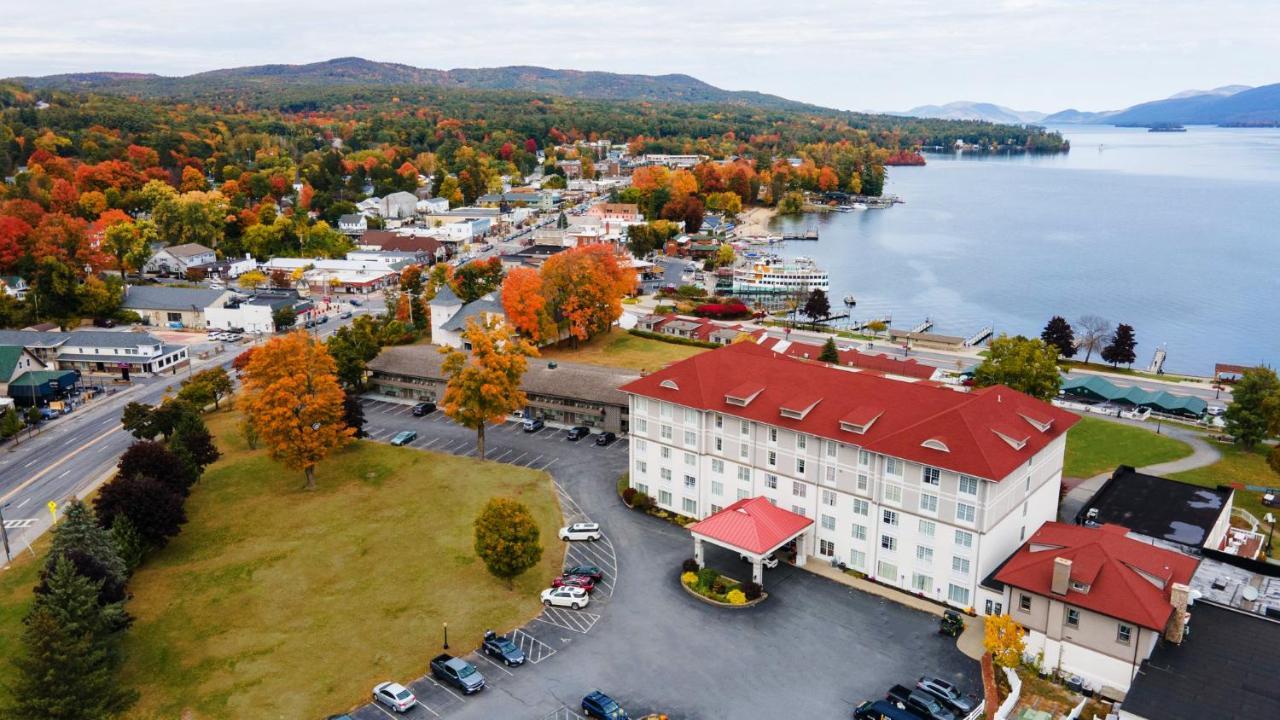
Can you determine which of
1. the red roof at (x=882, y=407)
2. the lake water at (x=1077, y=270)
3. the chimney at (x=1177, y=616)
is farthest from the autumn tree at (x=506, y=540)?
the lake water at (x=1077, y=270)

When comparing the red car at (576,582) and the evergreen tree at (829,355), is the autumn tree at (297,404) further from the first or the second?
the evergreen tree at (829,355)

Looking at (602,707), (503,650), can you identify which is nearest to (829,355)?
(503,650)

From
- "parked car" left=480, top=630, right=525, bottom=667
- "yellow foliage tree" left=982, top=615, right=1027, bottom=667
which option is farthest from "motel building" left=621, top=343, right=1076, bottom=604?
"parked car" left=480, top=630, right=525, bottom=667

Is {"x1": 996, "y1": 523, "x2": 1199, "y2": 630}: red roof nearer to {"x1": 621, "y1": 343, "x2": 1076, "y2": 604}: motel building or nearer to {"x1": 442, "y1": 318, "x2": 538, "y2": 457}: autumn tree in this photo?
{"x1": 621, "y1": 343, "x2": 1076, "y2": 604}: motel building

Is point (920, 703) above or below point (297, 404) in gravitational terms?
below

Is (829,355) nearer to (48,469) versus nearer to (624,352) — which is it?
(624,352)

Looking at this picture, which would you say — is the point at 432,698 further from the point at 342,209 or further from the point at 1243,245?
the point at 1243,245

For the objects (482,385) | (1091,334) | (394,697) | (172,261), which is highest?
(172,261)
